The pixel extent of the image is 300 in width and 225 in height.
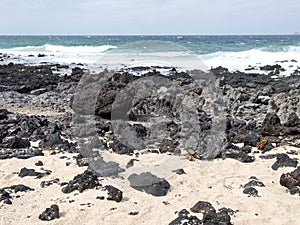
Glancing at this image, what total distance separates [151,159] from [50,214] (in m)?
3.23

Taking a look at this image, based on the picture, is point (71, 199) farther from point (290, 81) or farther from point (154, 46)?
point (154, 46)

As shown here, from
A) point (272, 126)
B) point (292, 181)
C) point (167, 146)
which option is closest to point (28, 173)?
point (167, 146)

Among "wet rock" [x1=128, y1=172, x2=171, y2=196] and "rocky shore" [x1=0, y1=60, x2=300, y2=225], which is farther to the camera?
"wet rock" [x1=128, y1=172, x2=171, y2=196]

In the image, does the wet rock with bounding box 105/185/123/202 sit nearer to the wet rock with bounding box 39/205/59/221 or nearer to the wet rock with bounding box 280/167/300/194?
the wet rock with bounding box 39/205/59/221

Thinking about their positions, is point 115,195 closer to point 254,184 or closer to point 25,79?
point 254,184

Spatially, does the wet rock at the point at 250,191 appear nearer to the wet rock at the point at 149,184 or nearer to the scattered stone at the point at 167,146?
the wet rock at the point at 149,184

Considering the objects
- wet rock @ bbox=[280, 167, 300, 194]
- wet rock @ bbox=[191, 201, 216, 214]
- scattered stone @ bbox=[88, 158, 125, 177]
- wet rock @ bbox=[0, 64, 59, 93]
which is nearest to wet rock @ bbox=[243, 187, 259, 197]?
wet rock @ bbox=[280, 167, 300, 194]

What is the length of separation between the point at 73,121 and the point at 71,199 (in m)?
5.77

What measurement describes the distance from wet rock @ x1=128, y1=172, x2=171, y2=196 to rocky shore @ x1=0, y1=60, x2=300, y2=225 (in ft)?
0.06

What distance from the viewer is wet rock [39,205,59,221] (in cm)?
627

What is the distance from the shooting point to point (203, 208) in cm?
643

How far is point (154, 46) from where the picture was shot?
4125cm

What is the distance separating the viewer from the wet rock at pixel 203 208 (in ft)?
20.8

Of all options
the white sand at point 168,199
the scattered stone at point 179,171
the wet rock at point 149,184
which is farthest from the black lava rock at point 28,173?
the scattered stone at point 179,171
